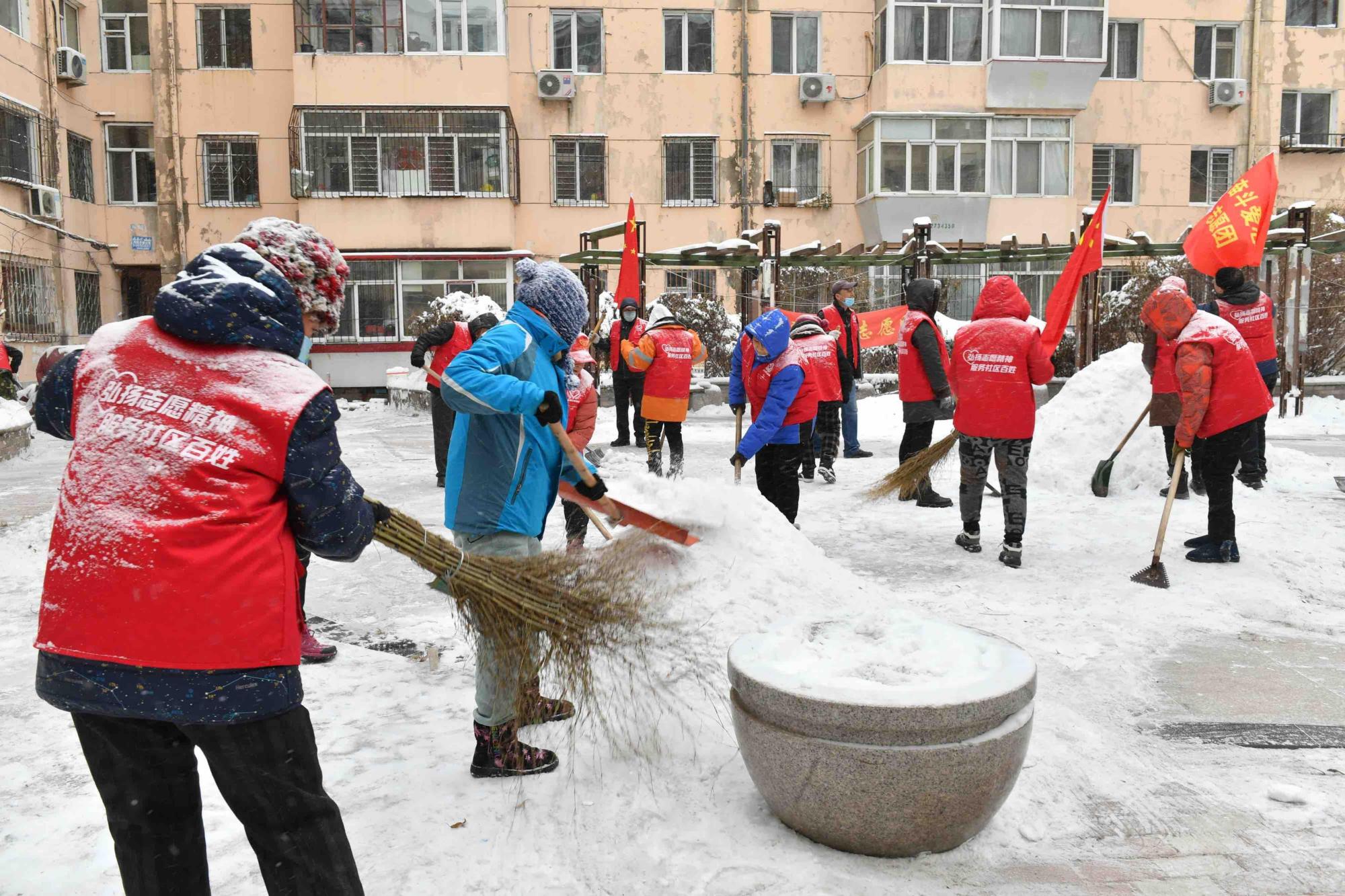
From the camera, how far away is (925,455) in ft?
25.2

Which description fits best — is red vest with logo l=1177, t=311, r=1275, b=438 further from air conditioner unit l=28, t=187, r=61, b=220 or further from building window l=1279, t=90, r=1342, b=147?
building window l=1279, t=90, r=1342, b=147

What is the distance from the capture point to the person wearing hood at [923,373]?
8.16m

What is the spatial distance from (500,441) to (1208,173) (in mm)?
26238

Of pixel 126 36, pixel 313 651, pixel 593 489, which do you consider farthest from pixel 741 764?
pixel 126 36

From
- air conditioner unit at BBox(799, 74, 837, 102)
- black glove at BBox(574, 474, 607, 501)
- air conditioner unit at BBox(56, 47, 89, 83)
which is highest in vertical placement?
air conditioner unit at BBox(56, 47, 89, 83)

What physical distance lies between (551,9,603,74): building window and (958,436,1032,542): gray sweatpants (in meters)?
19.4

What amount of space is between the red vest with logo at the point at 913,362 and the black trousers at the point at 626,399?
4.17 metres

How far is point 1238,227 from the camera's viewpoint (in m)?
8.69

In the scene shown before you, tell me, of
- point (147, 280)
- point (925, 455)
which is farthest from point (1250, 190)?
point (147, 280)

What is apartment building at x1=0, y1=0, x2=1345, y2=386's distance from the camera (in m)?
22.7

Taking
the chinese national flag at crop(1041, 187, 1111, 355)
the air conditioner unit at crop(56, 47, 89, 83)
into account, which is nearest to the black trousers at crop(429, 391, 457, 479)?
the chinese national flag at crop(1041, 187, 1111, 355)

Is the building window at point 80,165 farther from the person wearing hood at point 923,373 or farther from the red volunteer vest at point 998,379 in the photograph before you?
the red volunteer vest at point 998,379

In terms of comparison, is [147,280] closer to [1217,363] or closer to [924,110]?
[924,110]

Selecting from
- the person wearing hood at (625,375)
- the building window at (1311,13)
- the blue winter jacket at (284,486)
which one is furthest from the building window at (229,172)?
the building window at (1311,13)
